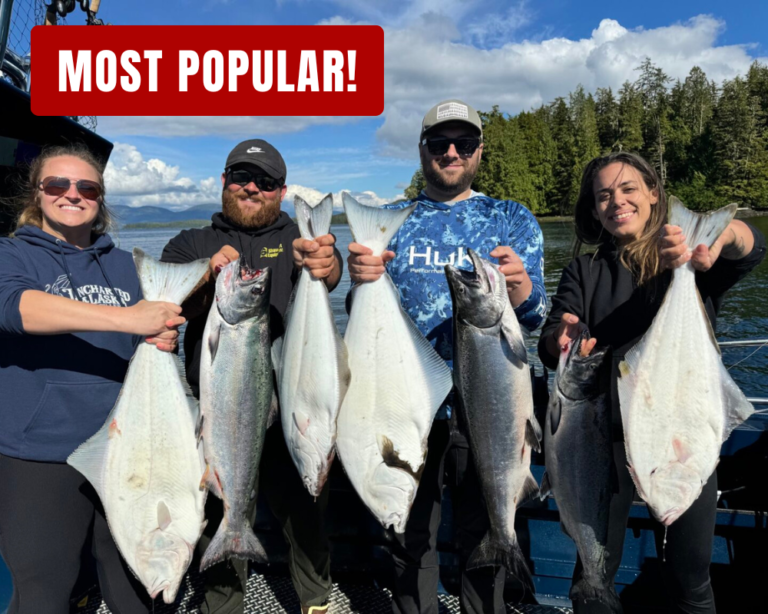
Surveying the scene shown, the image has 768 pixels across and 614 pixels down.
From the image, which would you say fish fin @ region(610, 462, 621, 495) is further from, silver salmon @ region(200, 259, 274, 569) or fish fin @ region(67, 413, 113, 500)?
fish fin @ region(67, 413, 113, 500)

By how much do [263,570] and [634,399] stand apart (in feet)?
9.56

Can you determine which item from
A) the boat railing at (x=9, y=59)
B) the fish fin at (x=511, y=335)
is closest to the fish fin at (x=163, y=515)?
the fish fin at (x=511, y=335)

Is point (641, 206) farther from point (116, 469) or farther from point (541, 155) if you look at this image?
point (541, 155)

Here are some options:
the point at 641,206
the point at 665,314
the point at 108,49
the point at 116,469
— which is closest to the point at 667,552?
the point at 665,314

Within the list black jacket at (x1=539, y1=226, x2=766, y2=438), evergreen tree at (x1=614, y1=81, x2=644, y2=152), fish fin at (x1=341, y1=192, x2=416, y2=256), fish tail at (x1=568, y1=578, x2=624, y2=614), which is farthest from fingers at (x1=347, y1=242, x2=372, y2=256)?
evergreen tree at (x1=614, y1=81, x2=644, y2=152)

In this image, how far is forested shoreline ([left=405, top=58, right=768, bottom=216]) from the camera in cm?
6147

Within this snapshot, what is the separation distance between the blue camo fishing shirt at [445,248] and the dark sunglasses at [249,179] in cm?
91

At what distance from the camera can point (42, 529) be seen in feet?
7.82

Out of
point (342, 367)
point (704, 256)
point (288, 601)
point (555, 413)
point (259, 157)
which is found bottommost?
point (288, 601)

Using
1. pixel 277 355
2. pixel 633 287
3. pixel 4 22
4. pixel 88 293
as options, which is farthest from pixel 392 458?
pixel 4 22

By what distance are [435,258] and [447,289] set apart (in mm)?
196

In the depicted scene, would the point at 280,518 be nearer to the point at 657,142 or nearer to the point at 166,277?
the point at 166,277

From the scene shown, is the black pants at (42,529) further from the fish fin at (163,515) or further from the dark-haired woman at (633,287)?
the dark-haired woman at (633,287)

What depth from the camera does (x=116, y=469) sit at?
8.14 ft
